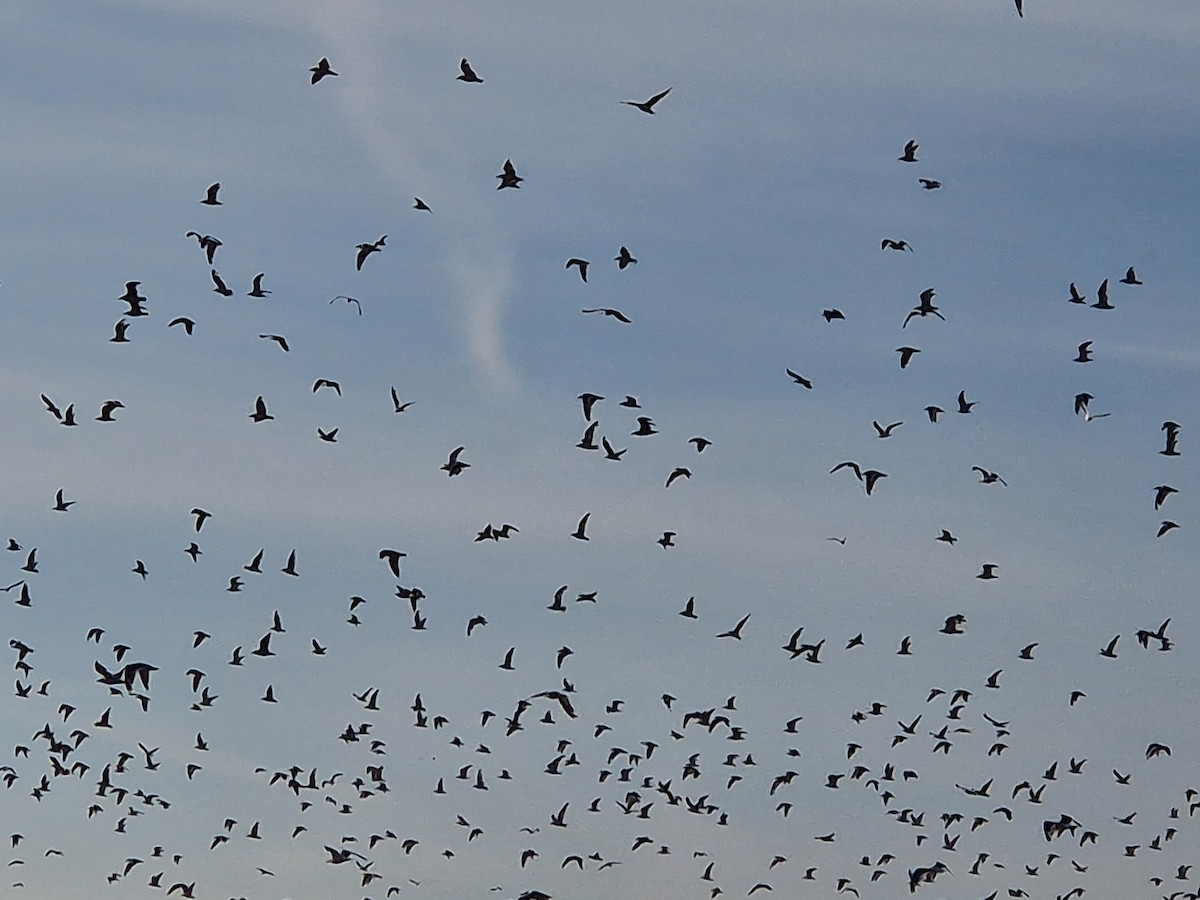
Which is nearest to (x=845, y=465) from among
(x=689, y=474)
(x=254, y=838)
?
(x=689, y=474)

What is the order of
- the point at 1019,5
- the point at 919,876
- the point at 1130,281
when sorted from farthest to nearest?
the point at 919,876 → the point at 1130,281 → the point at 1019,5

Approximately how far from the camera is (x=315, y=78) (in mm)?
82375

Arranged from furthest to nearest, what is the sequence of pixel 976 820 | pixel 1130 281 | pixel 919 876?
pixel 976 820
pixel 919 876
pixel 1130 281

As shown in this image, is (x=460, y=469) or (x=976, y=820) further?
(x=976, y=820)

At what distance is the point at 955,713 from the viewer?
114312 millimetres

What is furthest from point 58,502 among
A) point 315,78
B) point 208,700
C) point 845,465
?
point 845,465

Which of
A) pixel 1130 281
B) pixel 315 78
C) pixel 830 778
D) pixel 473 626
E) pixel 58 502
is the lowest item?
pixel 830 778

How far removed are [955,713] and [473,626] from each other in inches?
1040

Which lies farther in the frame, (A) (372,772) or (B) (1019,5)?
(A) (372,772)

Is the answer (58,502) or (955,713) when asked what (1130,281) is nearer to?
(955,713)

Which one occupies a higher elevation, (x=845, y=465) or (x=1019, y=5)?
(x=1019, y=5)

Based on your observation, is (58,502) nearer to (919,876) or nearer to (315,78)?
(315,78)

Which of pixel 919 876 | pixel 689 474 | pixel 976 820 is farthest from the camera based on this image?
pixel 976 820

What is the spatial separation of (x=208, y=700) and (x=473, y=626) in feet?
43.4
